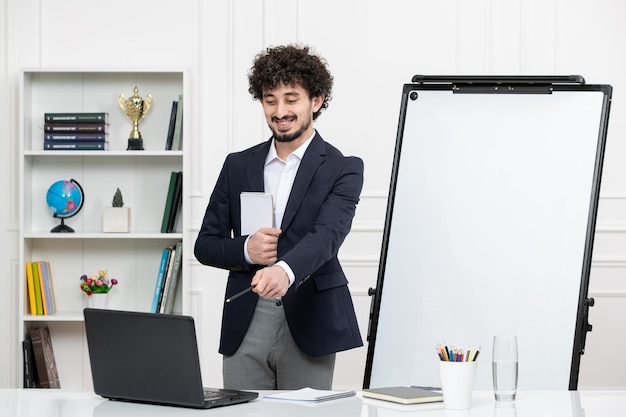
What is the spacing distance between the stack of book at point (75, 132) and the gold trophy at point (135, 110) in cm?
13

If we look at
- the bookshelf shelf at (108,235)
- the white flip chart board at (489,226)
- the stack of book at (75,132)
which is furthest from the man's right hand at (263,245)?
the stack of book at (75,132)

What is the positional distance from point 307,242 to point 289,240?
0.48 feet

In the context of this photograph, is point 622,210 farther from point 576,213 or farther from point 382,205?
point 576,213

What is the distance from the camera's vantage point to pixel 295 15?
460 cm

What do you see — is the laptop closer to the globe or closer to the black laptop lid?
the black laptop lid

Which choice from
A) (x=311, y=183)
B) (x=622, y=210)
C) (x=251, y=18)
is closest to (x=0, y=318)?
(x=251, y=18)

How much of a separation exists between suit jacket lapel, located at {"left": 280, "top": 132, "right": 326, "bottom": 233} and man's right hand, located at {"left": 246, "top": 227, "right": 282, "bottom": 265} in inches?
3.9

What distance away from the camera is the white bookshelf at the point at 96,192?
4.61m

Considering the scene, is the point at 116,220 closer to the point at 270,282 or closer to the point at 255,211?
the point at 255,211

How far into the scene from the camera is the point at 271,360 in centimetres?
251

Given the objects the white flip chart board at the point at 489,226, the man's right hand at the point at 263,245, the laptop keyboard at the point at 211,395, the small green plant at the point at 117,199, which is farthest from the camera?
the small green plant at the point at 117,199

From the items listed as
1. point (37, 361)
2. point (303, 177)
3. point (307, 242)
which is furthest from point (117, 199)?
point (307, 242)

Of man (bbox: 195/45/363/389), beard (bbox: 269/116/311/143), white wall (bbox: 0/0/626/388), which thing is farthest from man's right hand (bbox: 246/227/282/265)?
white wall (bbox: 0/0/626/388)

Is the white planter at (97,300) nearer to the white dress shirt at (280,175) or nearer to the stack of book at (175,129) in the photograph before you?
the stack of book at (175,129)
